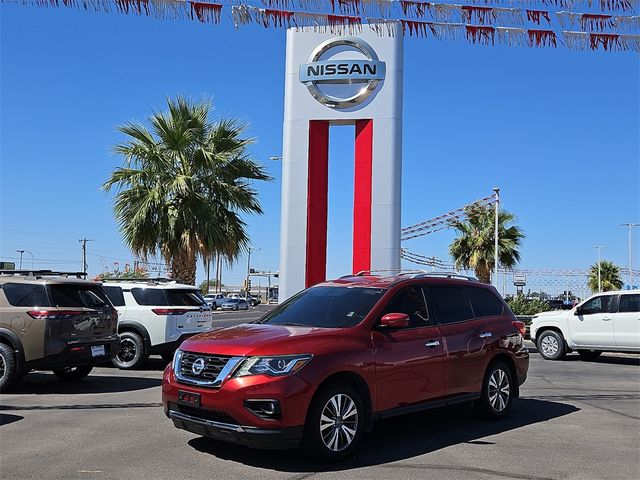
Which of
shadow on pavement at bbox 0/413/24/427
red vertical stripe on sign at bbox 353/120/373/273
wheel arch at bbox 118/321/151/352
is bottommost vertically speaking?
shadow on pavement at bbox 0/413/24/427

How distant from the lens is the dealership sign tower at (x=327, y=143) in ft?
60.5

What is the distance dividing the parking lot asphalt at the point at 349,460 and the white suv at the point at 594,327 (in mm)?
5527

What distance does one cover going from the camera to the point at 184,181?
1784cm

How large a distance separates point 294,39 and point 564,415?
44.4ft

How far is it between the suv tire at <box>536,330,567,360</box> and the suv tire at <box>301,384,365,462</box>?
1162cm

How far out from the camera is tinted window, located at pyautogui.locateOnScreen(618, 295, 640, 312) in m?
15.2

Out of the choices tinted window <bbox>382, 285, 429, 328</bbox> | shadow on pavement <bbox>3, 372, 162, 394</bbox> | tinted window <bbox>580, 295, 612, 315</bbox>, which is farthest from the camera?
tinted window <bbox>580, 295, 612, 315</bbox>

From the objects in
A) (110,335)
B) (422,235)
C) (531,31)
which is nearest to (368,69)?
(531,31)

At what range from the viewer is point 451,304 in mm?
8000

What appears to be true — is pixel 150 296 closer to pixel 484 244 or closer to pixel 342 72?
pixel 342 72

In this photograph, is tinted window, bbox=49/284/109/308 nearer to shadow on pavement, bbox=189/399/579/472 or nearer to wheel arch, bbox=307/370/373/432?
shadow on pavement, bbox=189/399/579/472

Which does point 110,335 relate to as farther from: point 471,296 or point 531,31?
point 531,31

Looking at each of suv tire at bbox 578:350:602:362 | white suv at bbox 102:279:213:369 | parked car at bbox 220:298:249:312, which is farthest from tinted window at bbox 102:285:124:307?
parked car at bbox 220:298:249:312

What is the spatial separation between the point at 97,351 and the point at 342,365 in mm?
5344
